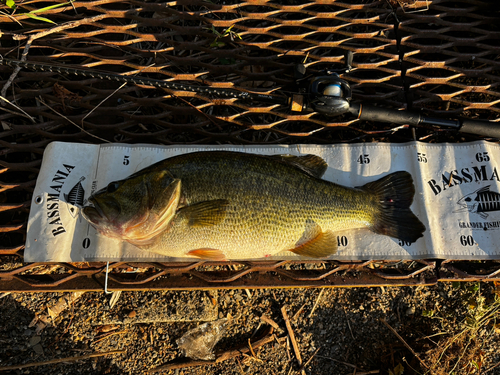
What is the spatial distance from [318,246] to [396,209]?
0.79 m

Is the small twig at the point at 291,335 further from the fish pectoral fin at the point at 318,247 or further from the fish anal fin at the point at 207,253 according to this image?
the fish anal fin at the point at 207,253

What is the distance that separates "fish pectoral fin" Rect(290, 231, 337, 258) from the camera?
244cm

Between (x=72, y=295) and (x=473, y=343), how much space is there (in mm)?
4090

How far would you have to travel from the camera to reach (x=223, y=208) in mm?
2191

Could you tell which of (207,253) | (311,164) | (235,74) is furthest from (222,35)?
(207,253)

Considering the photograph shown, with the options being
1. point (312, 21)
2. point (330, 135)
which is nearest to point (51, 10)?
point (312, 21)

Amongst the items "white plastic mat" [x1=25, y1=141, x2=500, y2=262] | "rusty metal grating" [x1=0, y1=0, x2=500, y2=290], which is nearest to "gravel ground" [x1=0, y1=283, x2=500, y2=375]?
"rusty metal grating" [x1=0, y1=0, x2=500, y2=290]

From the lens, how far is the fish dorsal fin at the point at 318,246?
2430 millimetres

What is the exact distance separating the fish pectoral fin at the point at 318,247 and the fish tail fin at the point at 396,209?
1.47 feet

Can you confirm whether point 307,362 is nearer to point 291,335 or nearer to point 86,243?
point 291,335

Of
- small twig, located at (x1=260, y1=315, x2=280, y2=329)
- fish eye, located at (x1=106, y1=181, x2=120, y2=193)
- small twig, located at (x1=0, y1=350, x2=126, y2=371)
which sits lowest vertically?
small twig, located at (x1=0, y1=350, x2=126, y2=371)

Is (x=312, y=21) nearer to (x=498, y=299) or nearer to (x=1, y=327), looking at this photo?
(x=498, y=299)

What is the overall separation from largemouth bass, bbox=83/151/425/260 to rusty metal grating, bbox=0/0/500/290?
0.44 metres

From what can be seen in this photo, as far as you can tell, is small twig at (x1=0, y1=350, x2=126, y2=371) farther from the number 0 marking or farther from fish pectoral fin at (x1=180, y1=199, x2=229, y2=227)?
fish pectoral fin at (x1=180, y1=199, x2=229, y2=227)
